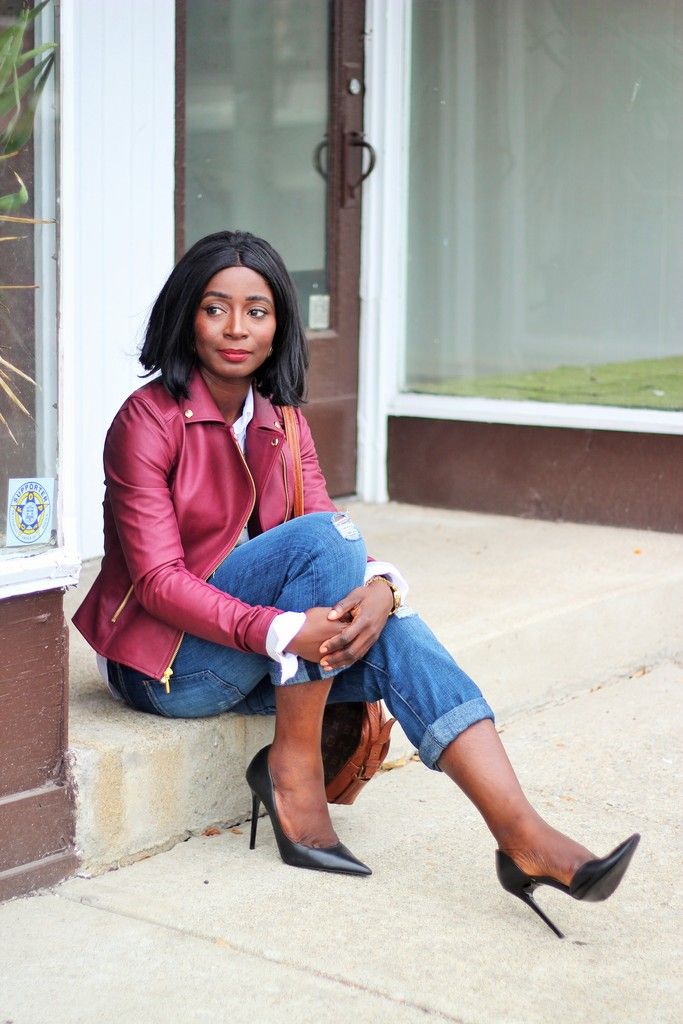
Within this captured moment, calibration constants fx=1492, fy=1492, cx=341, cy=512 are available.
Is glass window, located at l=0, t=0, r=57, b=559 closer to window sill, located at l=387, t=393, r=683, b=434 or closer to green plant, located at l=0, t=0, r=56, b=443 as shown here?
green plant, located at l=0, t=0, r=56, b=443

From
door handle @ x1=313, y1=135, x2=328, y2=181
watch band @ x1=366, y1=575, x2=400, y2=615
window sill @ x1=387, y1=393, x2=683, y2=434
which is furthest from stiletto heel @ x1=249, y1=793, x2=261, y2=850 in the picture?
door handle @ x1=313, y1=135, x2=328, y2=181

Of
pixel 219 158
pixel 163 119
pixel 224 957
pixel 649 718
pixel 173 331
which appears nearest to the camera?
pixel 224 957

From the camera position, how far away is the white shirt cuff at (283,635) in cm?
287

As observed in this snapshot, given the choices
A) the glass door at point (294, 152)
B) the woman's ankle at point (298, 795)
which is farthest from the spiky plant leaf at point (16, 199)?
the glass door at point (294, 152)

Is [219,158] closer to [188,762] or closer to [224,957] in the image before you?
[188,762]

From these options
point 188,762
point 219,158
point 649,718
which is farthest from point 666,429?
point 188,762

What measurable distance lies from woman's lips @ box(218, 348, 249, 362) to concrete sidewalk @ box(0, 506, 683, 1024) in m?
0.96

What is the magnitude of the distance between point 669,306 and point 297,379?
2.63 meters

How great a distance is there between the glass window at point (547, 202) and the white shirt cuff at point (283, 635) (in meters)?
2.92

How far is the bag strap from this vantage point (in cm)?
326

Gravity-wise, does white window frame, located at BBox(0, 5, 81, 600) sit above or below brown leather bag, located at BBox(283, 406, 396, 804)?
above

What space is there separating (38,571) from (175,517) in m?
0.33

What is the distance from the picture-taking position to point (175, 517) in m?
3.04

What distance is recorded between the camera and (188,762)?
3.19 meters
